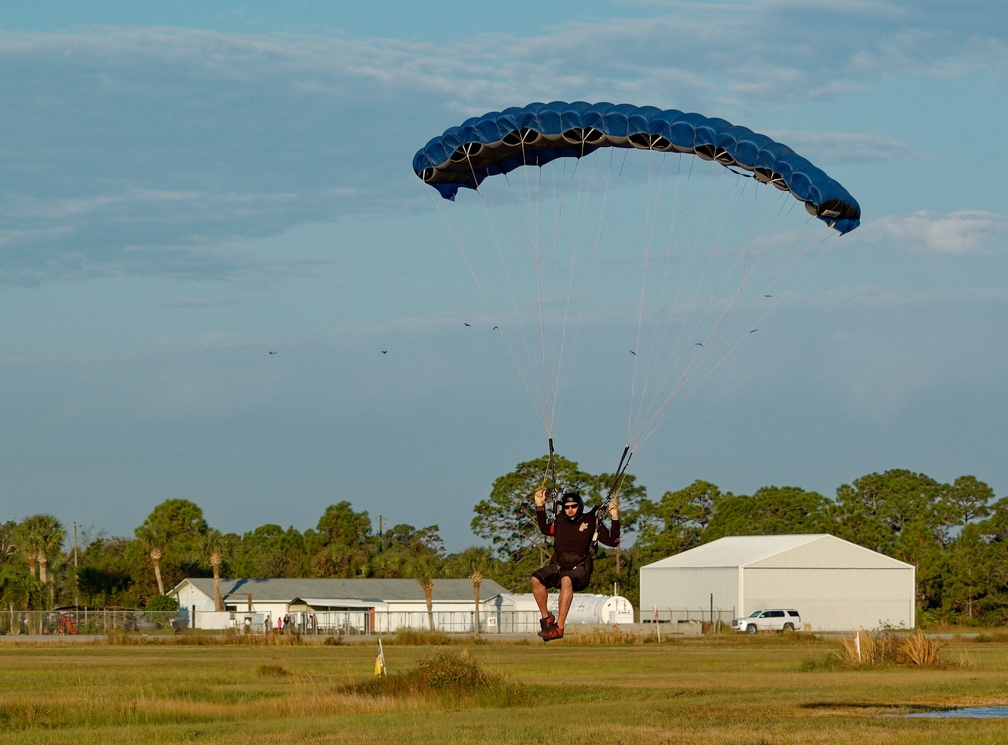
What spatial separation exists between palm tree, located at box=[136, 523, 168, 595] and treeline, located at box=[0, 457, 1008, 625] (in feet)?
0.33

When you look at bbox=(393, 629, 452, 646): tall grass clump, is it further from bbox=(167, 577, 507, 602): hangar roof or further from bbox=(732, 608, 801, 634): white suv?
bbox=(167, 577, 507, 602): hangar roof

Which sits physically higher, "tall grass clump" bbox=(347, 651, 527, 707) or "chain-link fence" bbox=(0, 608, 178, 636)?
"tall grass clump" bbox=(347, 651, 527, 707)

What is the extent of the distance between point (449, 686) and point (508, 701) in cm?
129

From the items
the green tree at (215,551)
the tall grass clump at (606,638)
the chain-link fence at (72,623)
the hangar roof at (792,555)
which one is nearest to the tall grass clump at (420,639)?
the tall grass clump at (606,638)

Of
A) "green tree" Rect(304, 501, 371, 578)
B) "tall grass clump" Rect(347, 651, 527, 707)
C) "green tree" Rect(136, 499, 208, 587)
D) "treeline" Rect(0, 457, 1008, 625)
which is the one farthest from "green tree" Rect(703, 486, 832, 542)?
"tall grass clump" Rect(347, 651, 527, 707)

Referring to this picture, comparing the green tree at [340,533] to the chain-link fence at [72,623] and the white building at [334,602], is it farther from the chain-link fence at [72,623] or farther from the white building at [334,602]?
the chain-link fence at [72,623]

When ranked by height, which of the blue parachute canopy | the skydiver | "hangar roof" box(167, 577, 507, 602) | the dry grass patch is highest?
the blue parachute canopy

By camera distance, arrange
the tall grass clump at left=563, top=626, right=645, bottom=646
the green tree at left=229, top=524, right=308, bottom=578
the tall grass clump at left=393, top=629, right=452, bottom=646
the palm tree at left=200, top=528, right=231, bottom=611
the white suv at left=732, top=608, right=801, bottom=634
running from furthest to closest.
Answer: the green tree at left=229, top=524, right=308, bottom=578, the palm tree at left=200, top=528, right=231, bottom=611, the white suv at left=732, top=608, right=801, bottom=634, the tall grass clump at left=563, top=626, right=645, bottom=646, the tall grass clump at left=393, top=629, right=452, bottom=646

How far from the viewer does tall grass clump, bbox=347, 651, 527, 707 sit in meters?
29.8

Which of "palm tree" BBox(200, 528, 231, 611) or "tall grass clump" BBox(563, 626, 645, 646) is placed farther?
"palm tree" BBox(200, 528, 231, 611)

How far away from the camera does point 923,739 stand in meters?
20.4

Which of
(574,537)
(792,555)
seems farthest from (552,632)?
(792,555)

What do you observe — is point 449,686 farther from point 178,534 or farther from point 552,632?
point 178,534

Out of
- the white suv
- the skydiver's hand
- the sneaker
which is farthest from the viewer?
the white suv
